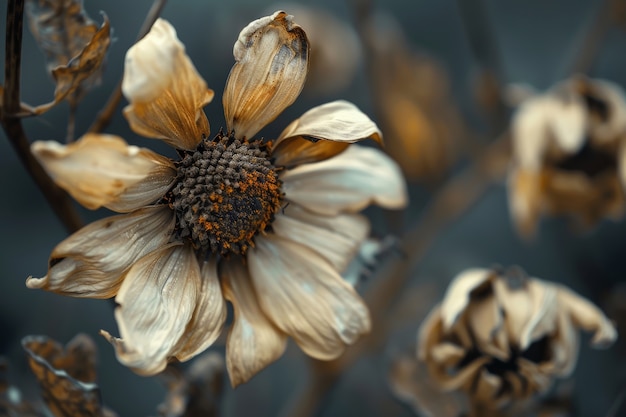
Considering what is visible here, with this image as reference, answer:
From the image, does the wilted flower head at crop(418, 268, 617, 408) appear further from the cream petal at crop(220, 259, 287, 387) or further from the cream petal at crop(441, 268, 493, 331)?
the cream petal at crop(220, 259, 287, 387)

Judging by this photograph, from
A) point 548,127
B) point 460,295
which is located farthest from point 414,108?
point 460,295

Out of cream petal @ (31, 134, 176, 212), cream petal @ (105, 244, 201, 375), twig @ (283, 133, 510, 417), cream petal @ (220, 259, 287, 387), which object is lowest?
twig @ (283, 133, 510, 417)

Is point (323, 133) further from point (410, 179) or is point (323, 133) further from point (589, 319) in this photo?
point (410, 179)

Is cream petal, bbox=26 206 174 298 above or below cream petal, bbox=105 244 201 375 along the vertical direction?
above

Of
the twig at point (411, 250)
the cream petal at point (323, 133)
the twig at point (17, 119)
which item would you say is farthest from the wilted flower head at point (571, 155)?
the twig at point (17, 119)

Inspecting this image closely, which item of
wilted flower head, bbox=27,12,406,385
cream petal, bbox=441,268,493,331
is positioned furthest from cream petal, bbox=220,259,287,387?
cream petal, bbox=441,268,493,331

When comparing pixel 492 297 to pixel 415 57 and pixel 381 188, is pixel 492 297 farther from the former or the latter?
pixel 415 57
